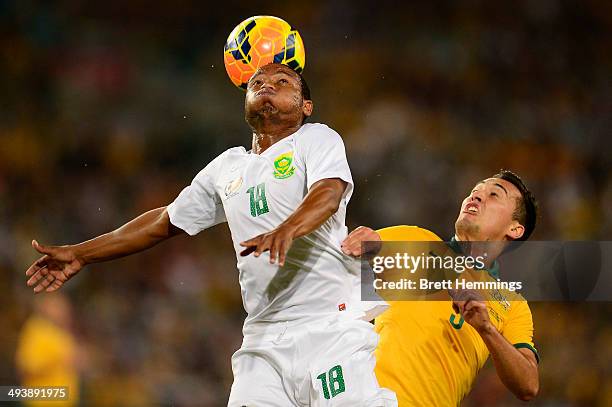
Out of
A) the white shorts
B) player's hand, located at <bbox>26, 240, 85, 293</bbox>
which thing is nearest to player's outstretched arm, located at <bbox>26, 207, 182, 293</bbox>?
player's hand, located at <bbox>26, 240, 85, 293</bbox>

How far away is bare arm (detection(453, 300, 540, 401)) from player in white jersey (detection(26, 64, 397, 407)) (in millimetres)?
369

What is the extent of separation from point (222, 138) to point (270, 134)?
4.49 metres

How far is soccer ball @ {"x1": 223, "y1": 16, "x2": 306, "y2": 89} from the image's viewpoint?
12.9ft

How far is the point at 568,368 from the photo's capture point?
6363 mm

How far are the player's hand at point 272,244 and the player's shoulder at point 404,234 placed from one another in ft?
2.98

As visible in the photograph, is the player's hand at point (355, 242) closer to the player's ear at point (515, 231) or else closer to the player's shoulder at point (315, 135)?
the player's shoulder at point (315, 135)

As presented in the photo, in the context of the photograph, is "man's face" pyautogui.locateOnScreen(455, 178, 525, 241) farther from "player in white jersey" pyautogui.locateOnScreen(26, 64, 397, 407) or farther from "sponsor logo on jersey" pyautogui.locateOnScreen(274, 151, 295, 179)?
"sponsor logo on jersey" pyautogui.locateOnScreen(274, 151, 295, 179)

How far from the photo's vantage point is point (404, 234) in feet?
11.9

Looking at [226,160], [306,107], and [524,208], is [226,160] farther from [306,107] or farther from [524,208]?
[524,208]

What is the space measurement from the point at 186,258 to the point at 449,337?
4.13 metres

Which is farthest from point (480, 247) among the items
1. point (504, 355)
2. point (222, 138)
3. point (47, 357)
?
point (222, 138)

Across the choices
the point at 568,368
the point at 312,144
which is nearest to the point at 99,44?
the point at 568,368

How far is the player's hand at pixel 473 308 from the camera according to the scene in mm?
3035

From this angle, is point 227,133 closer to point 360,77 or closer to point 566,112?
point 360,77
